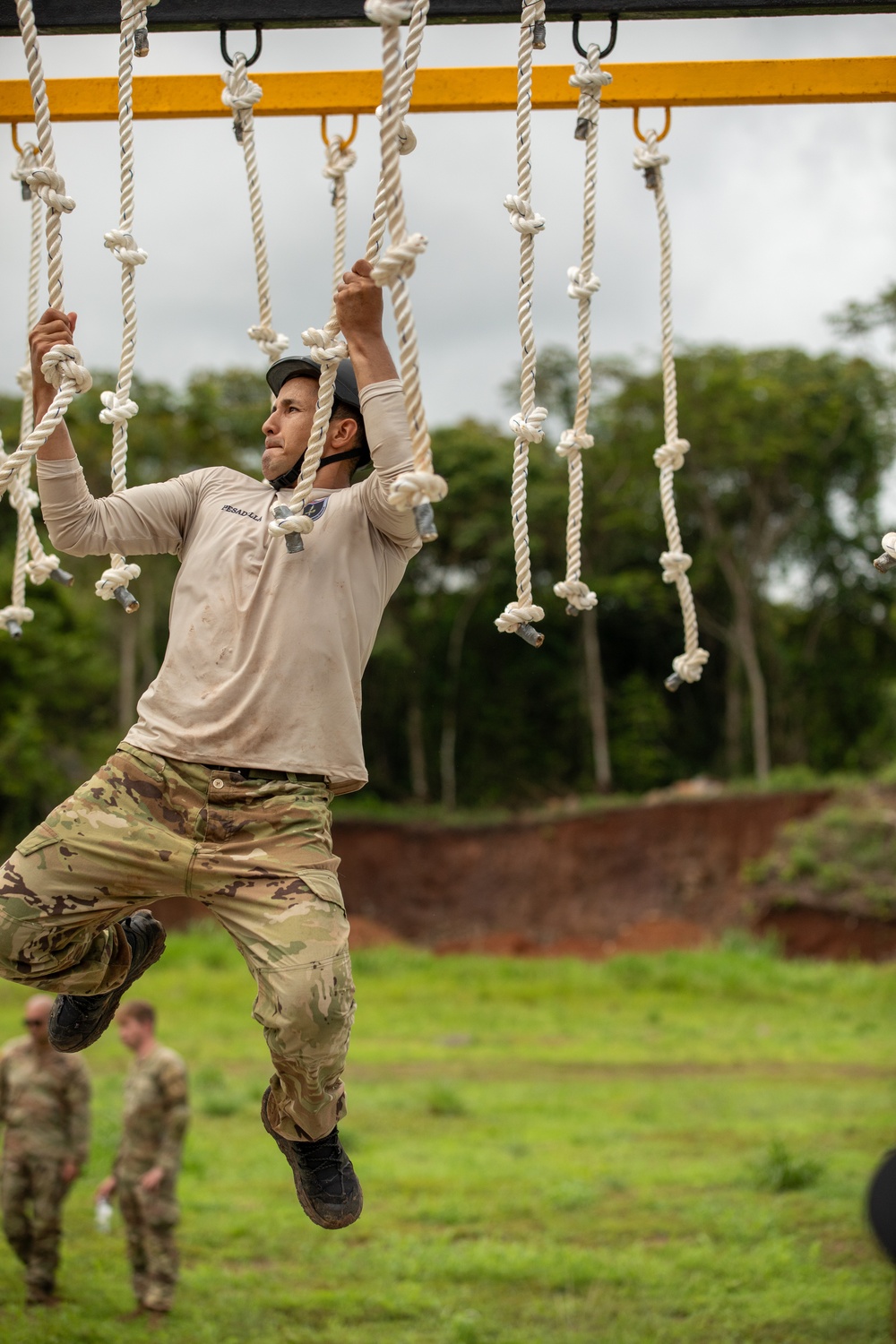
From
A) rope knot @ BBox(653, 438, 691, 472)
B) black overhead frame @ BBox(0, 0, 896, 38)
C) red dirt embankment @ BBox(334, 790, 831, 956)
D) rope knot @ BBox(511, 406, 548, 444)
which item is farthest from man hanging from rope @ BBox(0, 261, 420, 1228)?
red dirt embankment @ BBox(334, 790, 831, 956)

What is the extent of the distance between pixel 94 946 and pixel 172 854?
Result: 1.56 ft

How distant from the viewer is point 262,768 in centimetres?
331

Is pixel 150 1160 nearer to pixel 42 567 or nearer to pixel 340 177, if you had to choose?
pixel 42 567

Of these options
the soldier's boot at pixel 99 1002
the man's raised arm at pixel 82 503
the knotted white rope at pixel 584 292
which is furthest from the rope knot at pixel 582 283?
the soldier's boot at pixel 99 1002

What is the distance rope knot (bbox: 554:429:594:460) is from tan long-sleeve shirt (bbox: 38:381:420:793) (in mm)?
832

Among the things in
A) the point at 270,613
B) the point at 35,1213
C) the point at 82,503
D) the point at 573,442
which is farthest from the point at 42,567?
the point at 35,1213

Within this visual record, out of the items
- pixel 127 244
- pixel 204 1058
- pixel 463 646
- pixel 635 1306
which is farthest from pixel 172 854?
pixel 463 646

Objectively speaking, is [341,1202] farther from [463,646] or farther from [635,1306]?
[463,646]

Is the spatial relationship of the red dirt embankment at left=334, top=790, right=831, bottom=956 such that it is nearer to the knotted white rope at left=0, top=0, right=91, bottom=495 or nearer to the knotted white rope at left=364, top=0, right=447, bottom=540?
the knotted white rope at left=0, top=0, right=91, bottom=495

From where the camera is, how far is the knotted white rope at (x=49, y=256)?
11.0 ft

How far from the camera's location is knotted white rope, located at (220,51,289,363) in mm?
3969

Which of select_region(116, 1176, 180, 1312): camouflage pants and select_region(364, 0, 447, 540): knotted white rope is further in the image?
select_region(116, 1176, 180, 1312): camouflage pants

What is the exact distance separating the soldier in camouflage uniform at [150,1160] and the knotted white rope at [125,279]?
502 centimetres

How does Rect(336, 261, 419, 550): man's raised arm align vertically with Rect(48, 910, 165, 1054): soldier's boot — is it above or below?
above
